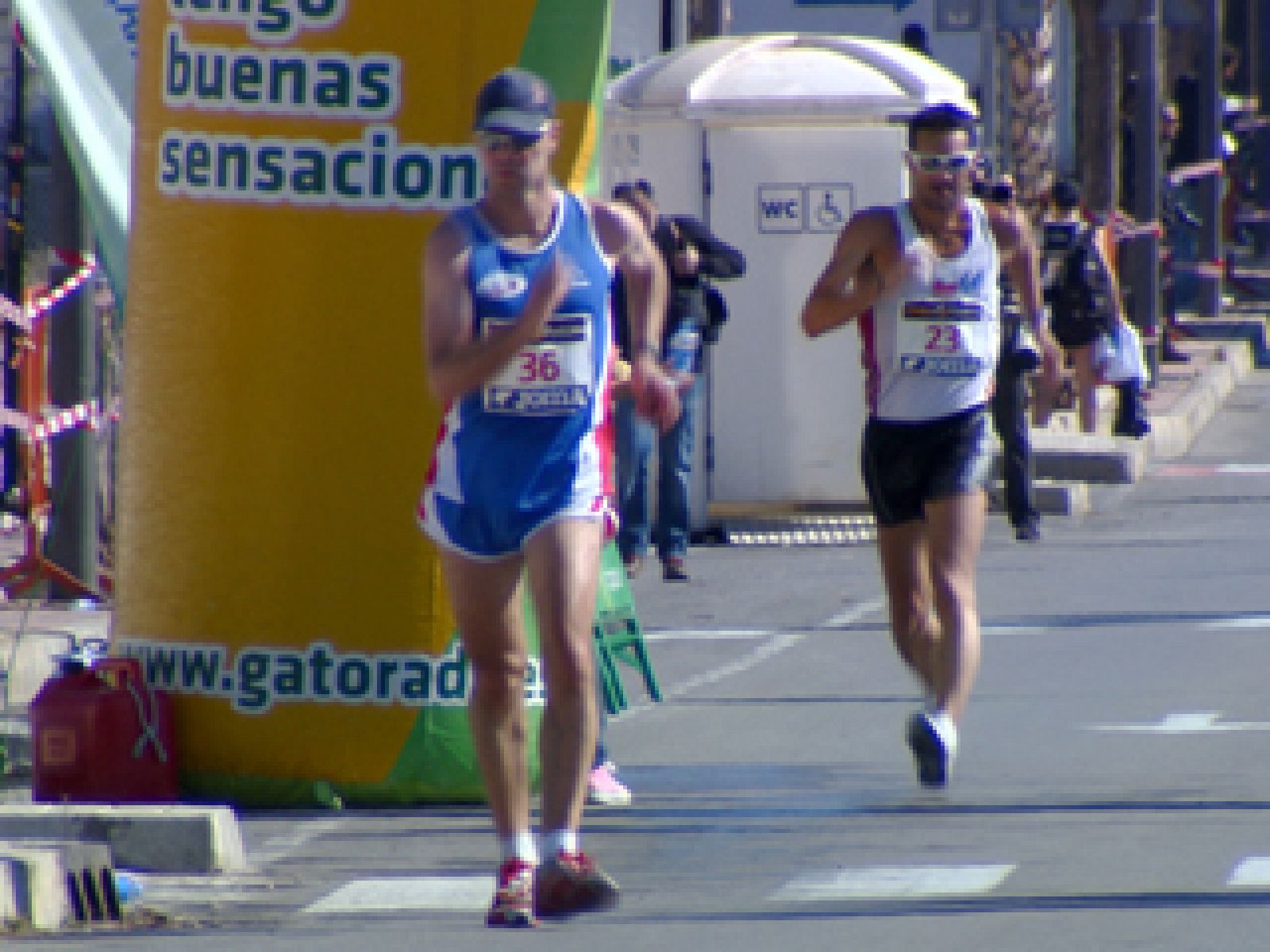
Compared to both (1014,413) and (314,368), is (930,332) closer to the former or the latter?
(314,368)

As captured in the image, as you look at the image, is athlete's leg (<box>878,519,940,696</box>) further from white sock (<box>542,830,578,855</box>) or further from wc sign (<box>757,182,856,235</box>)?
wc sign (<box>757,182,856,235</box>)

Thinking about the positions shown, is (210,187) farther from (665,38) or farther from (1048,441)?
(1048,441)

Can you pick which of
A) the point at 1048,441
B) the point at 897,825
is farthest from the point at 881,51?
the point at 897,825

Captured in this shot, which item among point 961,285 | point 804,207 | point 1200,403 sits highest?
point 961,285

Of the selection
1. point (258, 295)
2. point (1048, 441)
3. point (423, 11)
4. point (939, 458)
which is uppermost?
point (423, 11)

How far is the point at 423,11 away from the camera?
27.2 ft

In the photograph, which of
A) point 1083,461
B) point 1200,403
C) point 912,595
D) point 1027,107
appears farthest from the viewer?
point 1027,107

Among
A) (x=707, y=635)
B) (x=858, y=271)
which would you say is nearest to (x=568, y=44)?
(x=858, y=271)

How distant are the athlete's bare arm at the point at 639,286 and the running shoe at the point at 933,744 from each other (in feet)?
6.38

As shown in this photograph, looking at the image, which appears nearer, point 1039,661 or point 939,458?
point 939,458

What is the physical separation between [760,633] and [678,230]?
2.52 metres

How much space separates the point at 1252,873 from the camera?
23.4ft

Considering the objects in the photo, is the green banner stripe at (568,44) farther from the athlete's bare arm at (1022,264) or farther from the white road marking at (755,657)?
the white road marking at (755,657)

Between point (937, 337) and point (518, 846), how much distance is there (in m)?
2.65
